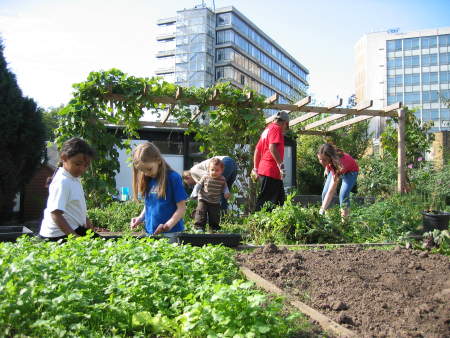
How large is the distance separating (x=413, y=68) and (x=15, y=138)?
91327mm

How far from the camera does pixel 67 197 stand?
3.22m

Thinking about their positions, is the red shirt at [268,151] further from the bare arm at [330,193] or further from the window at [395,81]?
the window at [395,81]

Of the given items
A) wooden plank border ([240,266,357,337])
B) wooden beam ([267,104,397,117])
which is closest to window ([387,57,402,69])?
wooden beam ([267,104,397,117])

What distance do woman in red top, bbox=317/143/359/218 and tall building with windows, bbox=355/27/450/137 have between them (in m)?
81.9

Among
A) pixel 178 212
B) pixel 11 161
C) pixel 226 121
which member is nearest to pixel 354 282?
pixel 178 212

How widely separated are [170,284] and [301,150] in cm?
1569

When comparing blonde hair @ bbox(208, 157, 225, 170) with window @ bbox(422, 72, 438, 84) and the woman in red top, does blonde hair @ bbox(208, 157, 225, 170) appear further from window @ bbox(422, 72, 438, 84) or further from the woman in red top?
window @ bbox(422, 72, 438, 84)

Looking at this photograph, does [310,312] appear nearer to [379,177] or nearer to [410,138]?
[379,177]

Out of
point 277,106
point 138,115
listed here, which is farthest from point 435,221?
point 138,115

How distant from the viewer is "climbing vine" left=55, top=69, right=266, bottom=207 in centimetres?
713

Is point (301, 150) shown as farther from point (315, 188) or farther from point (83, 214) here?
point (83, 214)

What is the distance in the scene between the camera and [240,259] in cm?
334

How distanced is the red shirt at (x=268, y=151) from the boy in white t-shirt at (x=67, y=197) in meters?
3.10

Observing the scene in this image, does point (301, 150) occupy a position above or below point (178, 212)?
above
